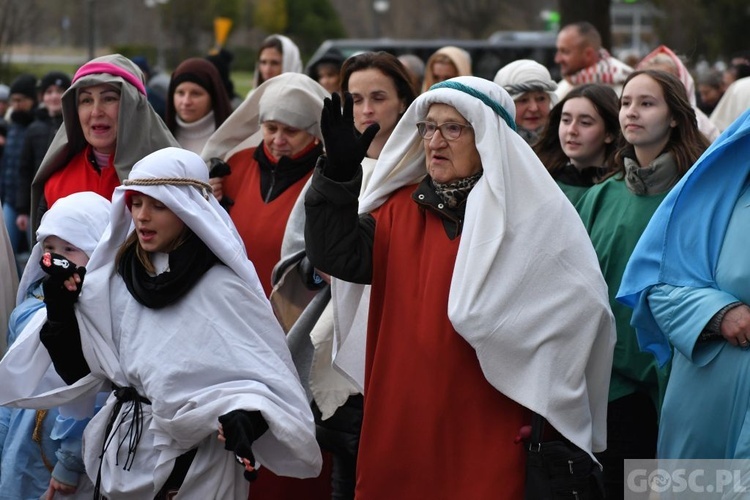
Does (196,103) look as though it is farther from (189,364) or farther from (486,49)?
(486,49)

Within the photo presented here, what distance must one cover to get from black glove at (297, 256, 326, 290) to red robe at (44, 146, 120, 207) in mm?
1167

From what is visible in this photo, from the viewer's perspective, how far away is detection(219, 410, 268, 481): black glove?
15.2 ft

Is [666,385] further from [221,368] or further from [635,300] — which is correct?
[221,368]

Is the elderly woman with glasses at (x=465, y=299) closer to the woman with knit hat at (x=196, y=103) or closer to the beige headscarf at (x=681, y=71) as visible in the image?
the woman with knit hat at (x=196, y=103)

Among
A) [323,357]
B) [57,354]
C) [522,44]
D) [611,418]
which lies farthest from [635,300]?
[522,44]

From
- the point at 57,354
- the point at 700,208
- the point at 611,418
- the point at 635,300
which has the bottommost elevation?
the point at 611,418

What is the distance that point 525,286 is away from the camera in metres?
4.73

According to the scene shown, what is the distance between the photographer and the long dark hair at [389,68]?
21.1ft

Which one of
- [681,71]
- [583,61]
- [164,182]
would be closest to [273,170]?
[164,182]

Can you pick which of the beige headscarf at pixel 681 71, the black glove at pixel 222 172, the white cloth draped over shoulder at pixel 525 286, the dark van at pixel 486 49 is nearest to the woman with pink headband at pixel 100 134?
the black glove at pixel 222 172

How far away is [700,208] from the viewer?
5.04 meters

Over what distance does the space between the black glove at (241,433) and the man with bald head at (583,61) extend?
5.64 meters

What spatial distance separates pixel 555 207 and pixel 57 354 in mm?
2011

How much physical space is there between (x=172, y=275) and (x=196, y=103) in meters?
3.23
